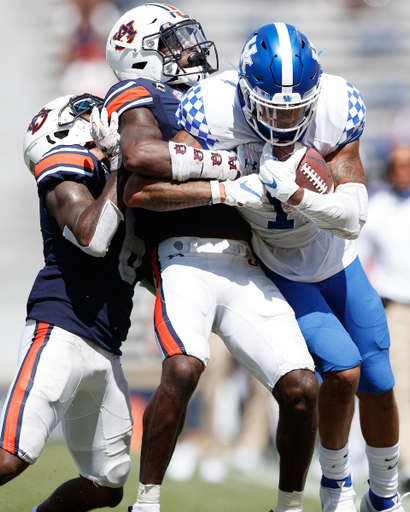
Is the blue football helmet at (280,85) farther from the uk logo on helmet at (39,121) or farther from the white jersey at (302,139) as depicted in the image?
the uk logo on helmet at (39,121)

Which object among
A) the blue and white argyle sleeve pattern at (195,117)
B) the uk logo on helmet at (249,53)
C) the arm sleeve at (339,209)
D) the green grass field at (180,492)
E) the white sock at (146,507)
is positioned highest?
the uk logo on helmet at (249,53)

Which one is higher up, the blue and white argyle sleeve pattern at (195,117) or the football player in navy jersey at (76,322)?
the blue and white argyle sleeve pattern at (195,117)

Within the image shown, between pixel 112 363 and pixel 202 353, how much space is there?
2.16 ft

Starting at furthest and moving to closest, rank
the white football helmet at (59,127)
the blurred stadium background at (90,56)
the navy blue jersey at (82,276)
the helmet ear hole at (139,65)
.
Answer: the blurred stadium background at (90,56) < the helmet ear hole at (139,65) < the white football helmet at (59,127) < the navy blue jersey at (82,276)

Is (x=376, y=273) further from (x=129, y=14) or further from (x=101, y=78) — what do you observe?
(x=101, y=78)

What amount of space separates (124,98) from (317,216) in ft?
2.95

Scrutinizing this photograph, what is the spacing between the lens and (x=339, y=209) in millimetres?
2408

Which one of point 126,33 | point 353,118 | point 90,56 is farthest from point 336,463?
point 90,56

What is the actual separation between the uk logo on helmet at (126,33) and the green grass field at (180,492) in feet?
8.00

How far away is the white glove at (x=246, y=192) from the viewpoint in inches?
95.4

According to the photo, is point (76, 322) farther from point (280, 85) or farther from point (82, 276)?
point (280, 85)

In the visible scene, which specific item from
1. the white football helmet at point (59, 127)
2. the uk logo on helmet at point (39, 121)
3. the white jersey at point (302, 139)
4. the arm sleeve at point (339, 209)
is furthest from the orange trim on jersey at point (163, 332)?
the uk logo on helmet at point (39, 121)

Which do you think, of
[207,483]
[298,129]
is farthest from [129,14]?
[207,483]

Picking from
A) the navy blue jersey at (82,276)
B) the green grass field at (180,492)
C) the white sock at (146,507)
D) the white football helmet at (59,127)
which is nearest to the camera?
the white sock at (146,507)
